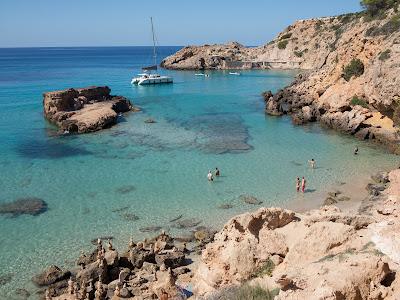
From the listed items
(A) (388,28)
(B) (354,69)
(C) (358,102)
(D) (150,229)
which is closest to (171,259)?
(D) (150,229)

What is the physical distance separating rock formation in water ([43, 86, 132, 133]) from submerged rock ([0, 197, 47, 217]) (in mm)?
16797

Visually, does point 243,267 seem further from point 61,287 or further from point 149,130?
point 149,130

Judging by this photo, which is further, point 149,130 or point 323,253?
point 149,130

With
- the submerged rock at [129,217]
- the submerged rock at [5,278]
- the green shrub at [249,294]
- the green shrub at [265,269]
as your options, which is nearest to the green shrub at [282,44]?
the submerged rock at [129,217]

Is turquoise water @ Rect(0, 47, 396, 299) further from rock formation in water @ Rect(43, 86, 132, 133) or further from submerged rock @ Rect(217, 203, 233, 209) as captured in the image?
rock formation in water @ Rect(43, 86, 132, 133)

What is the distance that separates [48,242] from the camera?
1969cm

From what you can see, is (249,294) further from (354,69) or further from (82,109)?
(82,109)

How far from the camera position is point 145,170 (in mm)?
29391

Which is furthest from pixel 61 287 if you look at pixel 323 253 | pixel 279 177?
pixel 279 177

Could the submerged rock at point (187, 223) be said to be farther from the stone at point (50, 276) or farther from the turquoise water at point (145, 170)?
the stone at point (50, 276)

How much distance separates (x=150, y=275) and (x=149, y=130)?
1026 inches

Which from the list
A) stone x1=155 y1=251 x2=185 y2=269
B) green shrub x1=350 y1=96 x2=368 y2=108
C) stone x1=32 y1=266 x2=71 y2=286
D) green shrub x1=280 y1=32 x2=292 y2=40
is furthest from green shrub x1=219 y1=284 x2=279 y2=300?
green shrub x1=280 y1=32 x2=292 y2=40

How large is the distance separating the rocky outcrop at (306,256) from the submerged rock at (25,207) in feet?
43.6

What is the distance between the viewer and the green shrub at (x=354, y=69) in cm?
4250
